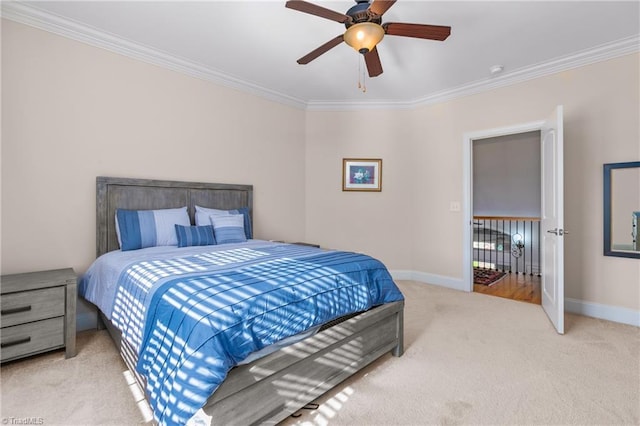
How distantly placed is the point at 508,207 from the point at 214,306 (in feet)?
21.4

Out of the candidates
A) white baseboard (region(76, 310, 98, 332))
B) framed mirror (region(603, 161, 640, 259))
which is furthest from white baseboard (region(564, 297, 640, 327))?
white baseboard (region(76, 310, 98, 332))

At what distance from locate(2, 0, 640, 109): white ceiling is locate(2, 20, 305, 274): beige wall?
7.4 inches

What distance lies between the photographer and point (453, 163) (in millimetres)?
4211

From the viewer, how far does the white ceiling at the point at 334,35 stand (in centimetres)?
245

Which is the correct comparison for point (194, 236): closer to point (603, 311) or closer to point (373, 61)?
point (373, 61)

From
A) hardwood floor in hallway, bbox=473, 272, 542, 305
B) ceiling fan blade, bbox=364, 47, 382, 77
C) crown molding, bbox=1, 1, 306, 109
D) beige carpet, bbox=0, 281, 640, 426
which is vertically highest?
crown molding, bbox=1, 1, 306, 109

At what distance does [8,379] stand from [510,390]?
316 centimetres

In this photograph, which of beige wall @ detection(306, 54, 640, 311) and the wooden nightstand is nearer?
the wooden nightstand

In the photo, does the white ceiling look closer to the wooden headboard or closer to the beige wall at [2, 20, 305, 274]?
the beige wall at [2, 20, 305, 274]

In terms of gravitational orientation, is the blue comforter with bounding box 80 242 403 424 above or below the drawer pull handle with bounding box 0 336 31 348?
above

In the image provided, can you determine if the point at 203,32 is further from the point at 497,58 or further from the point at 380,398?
the point at 380,398

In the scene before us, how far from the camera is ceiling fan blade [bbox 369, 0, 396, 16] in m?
1.85

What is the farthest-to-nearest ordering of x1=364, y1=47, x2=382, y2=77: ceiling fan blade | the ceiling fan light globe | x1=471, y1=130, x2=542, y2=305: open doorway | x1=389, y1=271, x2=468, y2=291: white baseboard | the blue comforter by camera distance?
1. x1=471, y1=130, x2=542, y2=305: open doorway
2. x1=389, y1=271, x2=468, y2=291: white baseboard
3. x1=364, y1=47, x2=382, y2=77: ceiling fan blade
4. the ceiling fan light globe
5. the blue comforter

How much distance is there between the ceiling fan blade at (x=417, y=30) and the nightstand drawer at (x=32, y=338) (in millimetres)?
3074
